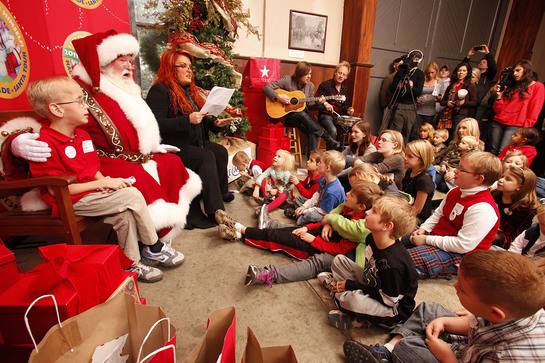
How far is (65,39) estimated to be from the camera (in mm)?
2182

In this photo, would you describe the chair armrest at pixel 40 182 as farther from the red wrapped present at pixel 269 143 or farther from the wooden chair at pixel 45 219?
the red wrapped present at pixel 269 143

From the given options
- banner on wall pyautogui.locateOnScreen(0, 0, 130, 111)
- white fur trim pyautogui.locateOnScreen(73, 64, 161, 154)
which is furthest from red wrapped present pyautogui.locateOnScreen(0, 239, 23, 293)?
banner on wall pyautogui.locateOnScreen(0, 0, 130, 111)

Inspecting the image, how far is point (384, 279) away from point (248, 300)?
789 mm

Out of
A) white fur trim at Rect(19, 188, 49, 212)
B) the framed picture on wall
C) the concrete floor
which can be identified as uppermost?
the framed picture on wall

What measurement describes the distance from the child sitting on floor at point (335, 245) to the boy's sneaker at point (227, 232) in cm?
52

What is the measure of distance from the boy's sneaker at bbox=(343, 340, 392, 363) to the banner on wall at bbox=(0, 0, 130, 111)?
256 centimetres

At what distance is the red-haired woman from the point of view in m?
2.23

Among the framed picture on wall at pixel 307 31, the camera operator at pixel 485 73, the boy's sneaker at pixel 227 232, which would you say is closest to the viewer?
the boy's sneaker at pixel 227 232

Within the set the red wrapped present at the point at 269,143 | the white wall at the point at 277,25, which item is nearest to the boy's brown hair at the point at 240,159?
the red wrapped present at the point at 269,143

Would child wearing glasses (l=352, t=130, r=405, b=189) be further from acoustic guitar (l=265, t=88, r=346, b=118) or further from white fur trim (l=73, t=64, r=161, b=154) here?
white fur trim (l=73, t=64, r=161, b=154)

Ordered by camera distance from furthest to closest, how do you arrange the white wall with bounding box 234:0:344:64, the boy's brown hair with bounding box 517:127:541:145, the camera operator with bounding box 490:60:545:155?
the white wall with bounding box 234:0:344:64
the camera operator with bounding box 490:60:545:155
the boy's brown hair with bounding box 517:127:541:145

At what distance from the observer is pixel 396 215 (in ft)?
4.19

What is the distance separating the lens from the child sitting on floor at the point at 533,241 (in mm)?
1760

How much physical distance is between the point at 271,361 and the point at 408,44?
6.37 m
